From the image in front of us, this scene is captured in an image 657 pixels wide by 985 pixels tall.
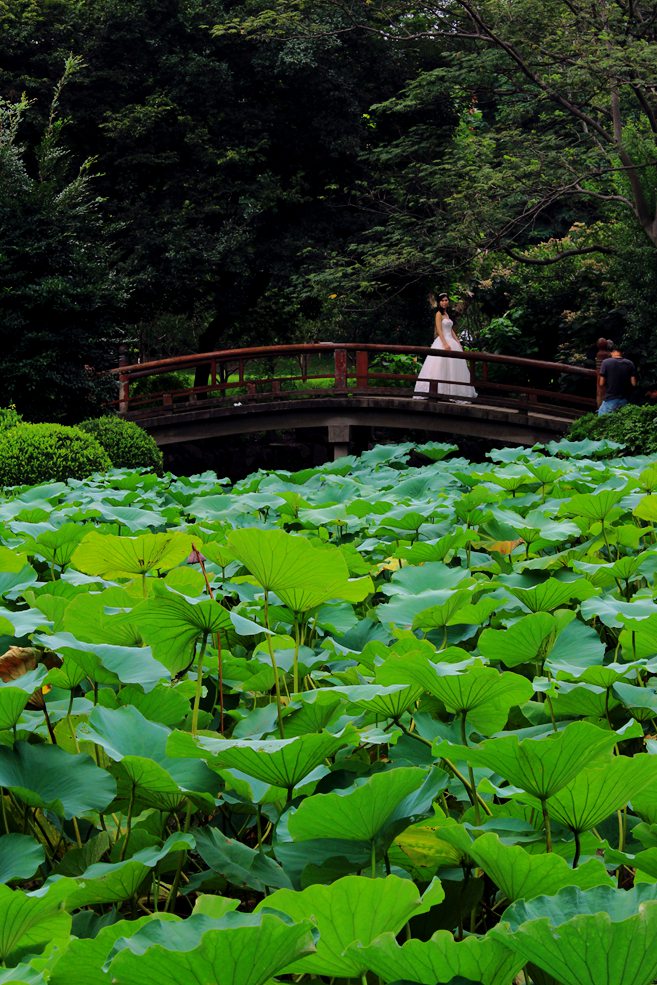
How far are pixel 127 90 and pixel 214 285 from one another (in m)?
3.80

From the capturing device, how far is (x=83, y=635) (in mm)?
1375

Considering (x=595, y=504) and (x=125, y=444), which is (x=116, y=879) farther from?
(x=125, y=444)

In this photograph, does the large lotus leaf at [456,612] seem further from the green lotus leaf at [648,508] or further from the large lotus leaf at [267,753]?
the green lotus leaf at [648,508]

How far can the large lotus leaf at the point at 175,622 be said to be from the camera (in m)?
1.30

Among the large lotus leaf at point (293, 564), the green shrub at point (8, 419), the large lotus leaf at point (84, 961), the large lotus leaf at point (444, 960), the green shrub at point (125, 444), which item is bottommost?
the green shrub at point (125, 444)

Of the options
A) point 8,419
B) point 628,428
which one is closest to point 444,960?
point 8,419

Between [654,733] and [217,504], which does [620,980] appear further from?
[217,504]

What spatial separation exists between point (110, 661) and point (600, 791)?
1.99ft

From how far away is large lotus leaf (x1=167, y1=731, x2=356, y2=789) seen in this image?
94cm

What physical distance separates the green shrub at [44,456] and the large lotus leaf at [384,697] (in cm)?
731

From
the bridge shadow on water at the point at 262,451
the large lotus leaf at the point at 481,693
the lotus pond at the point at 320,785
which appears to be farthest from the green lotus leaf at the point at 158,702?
the bridge shadow on water at the point at 262,451

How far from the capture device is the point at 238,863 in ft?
3.21

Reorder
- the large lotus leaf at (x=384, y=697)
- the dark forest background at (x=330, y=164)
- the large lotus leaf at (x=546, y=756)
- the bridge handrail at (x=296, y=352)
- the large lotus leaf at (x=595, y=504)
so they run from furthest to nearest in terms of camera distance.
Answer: the dark forest background at (x=330, y=164)
the bridge handrail at (x=296, y=352)
the large lotus leaf at (x=595, y=504)
the large lotus leaf at (x=384, y=697)
the large lotus leaf at (x=546, y=756)

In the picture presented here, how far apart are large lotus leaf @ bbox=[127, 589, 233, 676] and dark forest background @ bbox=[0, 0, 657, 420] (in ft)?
45.9
